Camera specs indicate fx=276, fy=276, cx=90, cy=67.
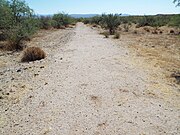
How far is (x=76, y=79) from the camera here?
454 inches

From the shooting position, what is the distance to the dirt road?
6.90 metres

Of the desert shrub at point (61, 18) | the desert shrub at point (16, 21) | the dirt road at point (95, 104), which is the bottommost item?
the desert shrub at point (61, 18)

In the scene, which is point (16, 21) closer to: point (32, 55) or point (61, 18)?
point (32, 55)

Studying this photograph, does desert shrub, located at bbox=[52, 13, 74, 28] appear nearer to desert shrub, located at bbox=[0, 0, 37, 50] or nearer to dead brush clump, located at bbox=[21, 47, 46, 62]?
desert shrub, located at bbox=[0, 0, 37, 50]

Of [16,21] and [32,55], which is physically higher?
[16,21]

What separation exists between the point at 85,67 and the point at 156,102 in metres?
5.64

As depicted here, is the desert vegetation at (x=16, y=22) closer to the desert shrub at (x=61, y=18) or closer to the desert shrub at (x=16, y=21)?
the desert shrub at (x=16, y=21)

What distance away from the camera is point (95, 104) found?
8.59 metres

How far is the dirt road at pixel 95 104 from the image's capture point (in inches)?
272

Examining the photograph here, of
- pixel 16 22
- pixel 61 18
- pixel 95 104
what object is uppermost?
pixel 16 22

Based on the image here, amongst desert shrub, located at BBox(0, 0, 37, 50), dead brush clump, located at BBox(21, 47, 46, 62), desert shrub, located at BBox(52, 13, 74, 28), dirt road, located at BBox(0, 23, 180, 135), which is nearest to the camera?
dirt road, located at BBox(0, 23, 180, 135)

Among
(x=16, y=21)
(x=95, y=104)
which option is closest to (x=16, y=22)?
(x=16, y=21)

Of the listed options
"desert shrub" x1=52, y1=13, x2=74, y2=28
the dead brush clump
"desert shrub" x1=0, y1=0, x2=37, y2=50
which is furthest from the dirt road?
"desert shrub" x1=52, y1=13, x2=74, y2=28

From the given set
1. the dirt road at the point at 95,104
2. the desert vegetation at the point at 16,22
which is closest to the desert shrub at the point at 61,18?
the desert vegetation at the point at 16,22
